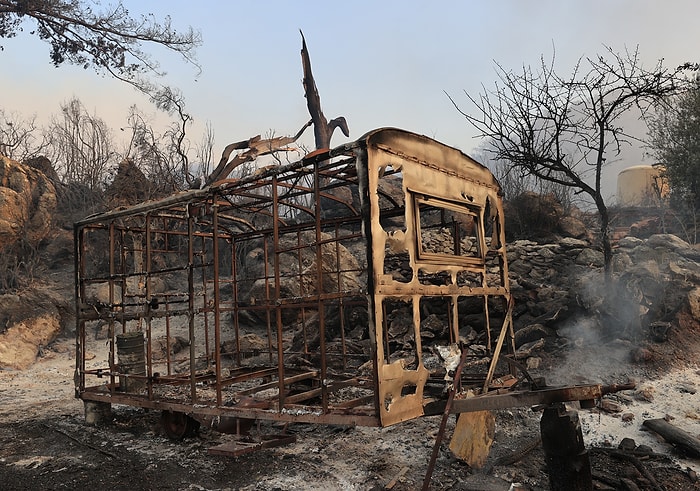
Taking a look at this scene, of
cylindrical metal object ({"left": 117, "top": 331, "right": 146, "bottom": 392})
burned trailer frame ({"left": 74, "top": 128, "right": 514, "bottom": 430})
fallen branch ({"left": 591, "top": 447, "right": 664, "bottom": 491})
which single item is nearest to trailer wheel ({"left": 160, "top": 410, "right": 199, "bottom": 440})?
burned trailer frame ({"left": 74, "top": 128, "right": 514, "bottom": 430})

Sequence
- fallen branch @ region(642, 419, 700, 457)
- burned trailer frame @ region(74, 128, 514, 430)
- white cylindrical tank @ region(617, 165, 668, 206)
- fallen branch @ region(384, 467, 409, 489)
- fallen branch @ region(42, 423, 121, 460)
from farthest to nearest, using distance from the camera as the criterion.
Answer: white cylindrical tank @ region(617, 165, 668, 206) → fallen branch @ region(42, 423, 121, 460) → fallen branch @ region(642, 419, 700, 457) → fallen branch @ region(384, 467, 409, 489) → burned trailer frame @ region(74, 128, 514, 430)

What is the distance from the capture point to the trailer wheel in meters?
6.68

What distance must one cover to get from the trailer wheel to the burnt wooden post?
4.69m

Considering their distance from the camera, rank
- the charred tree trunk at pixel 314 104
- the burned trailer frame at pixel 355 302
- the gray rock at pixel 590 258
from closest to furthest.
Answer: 1. the burned trailer frame at pixel 355 302
2. the gray rock at pixel 590 258
3. the charred tree trunk at pixel 314 104

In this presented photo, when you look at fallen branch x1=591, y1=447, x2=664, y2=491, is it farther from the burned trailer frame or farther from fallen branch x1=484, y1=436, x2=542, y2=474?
the burned trailer frame

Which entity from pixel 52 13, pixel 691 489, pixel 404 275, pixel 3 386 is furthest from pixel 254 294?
pixel 691 489

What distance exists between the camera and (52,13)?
12406mm

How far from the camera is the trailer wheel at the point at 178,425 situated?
21.9ft

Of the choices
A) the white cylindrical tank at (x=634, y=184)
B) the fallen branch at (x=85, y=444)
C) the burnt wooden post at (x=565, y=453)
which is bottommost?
the fallen branch at (x=85, y=444)

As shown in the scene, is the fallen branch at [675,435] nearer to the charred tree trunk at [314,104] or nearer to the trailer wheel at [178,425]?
the trailer wheel at [178,425]

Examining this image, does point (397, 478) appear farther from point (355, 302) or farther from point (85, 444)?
point (85, 444)

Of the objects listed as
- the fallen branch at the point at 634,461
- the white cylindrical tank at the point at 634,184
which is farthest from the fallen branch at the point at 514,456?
the white cylindrical tank at the point at 634,184

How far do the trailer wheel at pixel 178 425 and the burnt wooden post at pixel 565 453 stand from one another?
15.4ft

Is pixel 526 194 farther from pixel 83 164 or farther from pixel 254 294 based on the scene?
pixel 83 164
